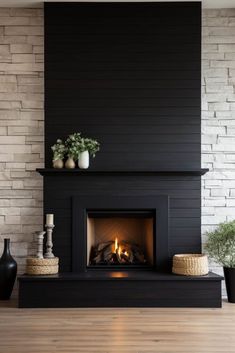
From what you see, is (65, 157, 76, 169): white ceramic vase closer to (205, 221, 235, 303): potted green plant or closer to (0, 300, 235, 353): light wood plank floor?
(0, 300, 235, 353): light wood plank floor

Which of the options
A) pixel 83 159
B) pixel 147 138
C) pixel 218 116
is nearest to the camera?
pixel 83 159

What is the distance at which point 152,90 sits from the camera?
4.82m

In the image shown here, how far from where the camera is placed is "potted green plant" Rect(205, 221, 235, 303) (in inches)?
179

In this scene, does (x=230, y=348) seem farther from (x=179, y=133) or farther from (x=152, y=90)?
(x=152, y=90)

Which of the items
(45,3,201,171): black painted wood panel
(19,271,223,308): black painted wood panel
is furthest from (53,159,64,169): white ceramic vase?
(19,271,223,308): black painted wood panel

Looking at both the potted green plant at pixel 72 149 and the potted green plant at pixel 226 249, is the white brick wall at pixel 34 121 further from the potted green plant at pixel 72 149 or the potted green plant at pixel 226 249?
the potted green plant at pixel 72 149

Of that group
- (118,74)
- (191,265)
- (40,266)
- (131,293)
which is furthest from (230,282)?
(118,74)

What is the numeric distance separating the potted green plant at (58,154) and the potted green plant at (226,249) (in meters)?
1.48

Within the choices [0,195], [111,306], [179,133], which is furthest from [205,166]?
[0,195]

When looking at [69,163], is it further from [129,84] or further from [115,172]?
[129,84]

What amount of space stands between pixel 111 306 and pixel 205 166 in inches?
61.2

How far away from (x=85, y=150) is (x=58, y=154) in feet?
0.78

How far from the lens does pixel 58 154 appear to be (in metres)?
4.64

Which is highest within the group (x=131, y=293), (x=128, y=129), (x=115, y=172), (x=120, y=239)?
(x=128, y=129)
